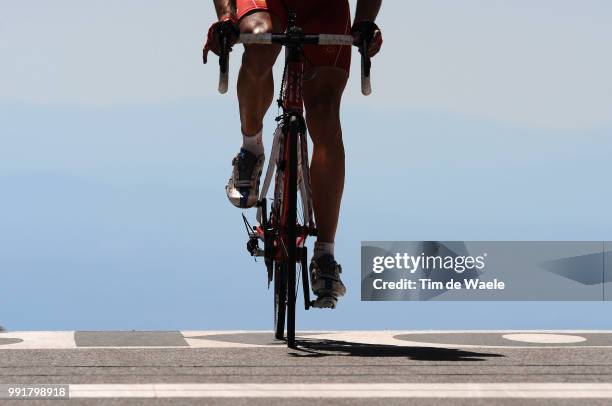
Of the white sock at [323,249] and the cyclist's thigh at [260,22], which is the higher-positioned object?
the cyclist's thigh at [260,22]

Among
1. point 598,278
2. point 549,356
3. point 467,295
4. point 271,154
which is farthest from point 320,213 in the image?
point 598,278

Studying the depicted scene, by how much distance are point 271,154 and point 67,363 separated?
1.84 m

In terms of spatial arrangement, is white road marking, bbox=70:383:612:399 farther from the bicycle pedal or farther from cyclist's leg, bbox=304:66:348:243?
cyclist's leg, bbox=304:66:348:243

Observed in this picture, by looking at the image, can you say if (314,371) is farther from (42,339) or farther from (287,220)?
(42,339)

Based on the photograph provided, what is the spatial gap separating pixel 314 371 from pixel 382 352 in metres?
1.05

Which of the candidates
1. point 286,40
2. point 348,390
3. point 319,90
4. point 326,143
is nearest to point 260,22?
point 286,40

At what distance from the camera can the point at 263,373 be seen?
481cm

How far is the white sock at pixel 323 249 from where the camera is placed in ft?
21.6

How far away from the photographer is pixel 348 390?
4332mm

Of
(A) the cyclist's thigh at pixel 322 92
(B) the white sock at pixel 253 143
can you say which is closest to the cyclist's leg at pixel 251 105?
(B) the white sock at pixel 253 143

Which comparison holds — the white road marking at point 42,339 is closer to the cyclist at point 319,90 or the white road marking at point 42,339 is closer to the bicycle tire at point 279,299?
the bicycle tire at point 279,299

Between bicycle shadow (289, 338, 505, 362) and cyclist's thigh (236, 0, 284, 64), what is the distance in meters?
1.60

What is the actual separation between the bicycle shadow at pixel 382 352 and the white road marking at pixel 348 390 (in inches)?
39.2

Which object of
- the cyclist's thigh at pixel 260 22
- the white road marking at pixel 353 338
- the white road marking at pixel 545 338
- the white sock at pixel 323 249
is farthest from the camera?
the white road marking at pixel 545 338
